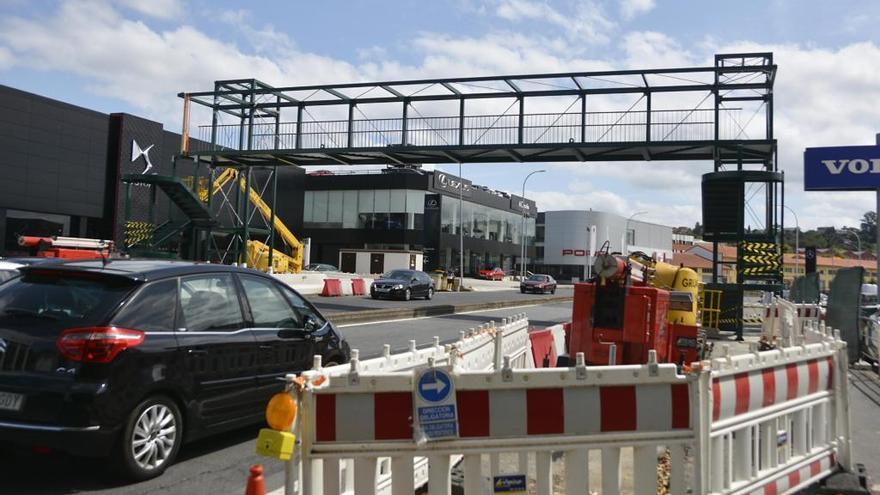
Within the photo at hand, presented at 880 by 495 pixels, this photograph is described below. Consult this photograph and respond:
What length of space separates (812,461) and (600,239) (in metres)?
85.1

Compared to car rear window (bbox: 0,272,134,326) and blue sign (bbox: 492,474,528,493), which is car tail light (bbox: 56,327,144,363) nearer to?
car rear window (bbox: 0,272,134,326)

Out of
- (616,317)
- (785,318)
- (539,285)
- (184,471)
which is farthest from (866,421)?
(539,285)

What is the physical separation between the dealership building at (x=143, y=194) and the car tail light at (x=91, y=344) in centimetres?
2750

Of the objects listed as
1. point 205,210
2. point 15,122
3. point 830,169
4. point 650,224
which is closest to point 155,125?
point 15,122

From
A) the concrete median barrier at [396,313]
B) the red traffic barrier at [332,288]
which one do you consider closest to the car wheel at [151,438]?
the concrete median barrier at [396,313]

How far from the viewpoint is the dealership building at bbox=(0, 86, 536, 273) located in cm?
3538

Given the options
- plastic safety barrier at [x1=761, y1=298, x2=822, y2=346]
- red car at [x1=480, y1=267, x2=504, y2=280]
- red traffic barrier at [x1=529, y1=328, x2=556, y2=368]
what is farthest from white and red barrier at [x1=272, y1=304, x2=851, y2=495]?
red car at [x1=480, y1=267, x2=504, y2=280]

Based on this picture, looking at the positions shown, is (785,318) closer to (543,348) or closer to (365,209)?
(543,348)

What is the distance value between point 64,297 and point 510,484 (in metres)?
3.54

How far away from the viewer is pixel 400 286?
98.1 ft

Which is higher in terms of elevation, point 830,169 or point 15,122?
point 15,122

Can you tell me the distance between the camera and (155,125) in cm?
4269

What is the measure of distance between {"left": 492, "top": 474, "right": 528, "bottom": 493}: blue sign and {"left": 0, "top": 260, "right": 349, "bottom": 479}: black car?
2.69 meters

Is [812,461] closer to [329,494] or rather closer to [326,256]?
[329,494]
